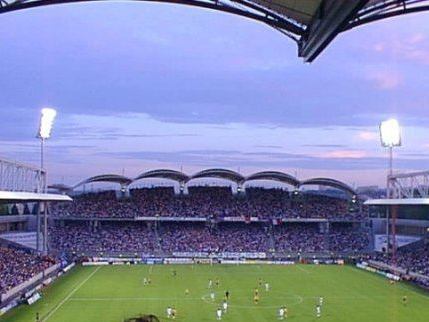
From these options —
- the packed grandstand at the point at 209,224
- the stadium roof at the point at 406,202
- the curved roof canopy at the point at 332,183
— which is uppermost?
the curved roof canopy at the point at 332,183

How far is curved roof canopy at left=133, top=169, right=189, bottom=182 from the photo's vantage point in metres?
90.2

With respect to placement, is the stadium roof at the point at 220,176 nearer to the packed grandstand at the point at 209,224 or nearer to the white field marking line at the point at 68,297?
the packed grandstand at the point at 209,224

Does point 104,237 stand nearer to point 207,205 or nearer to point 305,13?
point 207,205

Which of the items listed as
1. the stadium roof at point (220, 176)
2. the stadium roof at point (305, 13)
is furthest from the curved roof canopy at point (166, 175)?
the stadium roof at point (305, 13)

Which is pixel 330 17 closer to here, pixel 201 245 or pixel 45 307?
pixel 45 307

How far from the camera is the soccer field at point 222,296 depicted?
1575 inches

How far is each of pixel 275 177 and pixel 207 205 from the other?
10048mm

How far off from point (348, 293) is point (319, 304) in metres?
7.05

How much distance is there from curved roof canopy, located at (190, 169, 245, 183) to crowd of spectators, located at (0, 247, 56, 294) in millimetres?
31533

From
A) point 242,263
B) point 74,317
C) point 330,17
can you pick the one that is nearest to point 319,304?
point 74,317

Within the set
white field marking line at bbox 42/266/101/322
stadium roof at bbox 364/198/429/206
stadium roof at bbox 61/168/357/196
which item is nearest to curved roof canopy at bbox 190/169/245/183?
stadium roof at bbox 61/168/357/196

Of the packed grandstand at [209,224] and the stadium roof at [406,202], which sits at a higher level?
the stadium roof at [406,202]

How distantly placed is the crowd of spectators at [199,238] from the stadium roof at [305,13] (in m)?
64.2

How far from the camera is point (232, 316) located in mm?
39938
